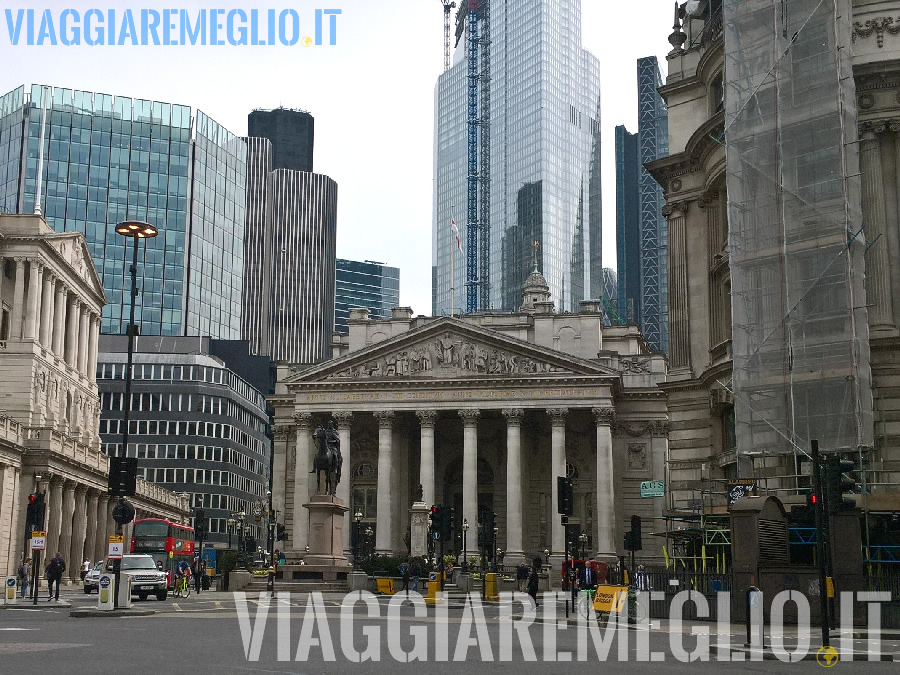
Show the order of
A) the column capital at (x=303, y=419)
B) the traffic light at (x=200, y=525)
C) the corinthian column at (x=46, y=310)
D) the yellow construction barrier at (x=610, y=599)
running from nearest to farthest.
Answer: the yellow construction barrier at (x=610, y=599)
the traffic light at (x=200, y=525)
the corinthian column at (x=46, y=310)
the column capital at (x=303, y=419)

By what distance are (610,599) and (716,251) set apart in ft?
57.6

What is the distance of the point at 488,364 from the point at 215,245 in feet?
279

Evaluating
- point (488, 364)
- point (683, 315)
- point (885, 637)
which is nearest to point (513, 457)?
point (488, 364)

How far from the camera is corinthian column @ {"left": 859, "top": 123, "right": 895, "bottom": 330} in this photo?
3888 centimetres

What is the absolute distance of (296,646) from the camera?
69.6ft

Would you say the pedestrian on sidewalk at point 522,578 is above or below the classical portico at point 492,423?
below

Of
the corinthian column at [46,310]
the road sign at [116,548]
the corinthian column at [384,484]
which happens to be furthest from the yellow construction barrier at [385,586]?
the corinthian column at [46,310]

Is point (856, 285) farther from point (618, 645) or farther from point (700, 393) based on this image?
point (618, 645)

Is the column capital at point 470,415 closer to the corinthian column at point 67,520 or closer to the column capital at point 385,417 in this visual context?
the column capital at point 385,417

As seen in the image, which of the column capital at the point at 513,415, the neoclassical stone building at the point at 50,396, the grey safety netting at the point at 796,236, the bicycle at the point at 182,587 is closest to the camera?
the grey safety netting at the point at 796,236

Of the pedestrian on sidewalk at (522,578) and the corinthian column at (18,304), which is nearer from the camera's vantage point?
the pedestrian on sidewalk at (522,578)

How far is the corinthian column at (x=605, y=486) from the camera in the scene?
3346 inches

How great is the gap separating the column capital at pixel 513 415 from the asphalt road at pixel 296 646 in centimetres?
5487

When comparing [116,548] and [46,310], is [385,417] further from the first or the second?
[116,548]
